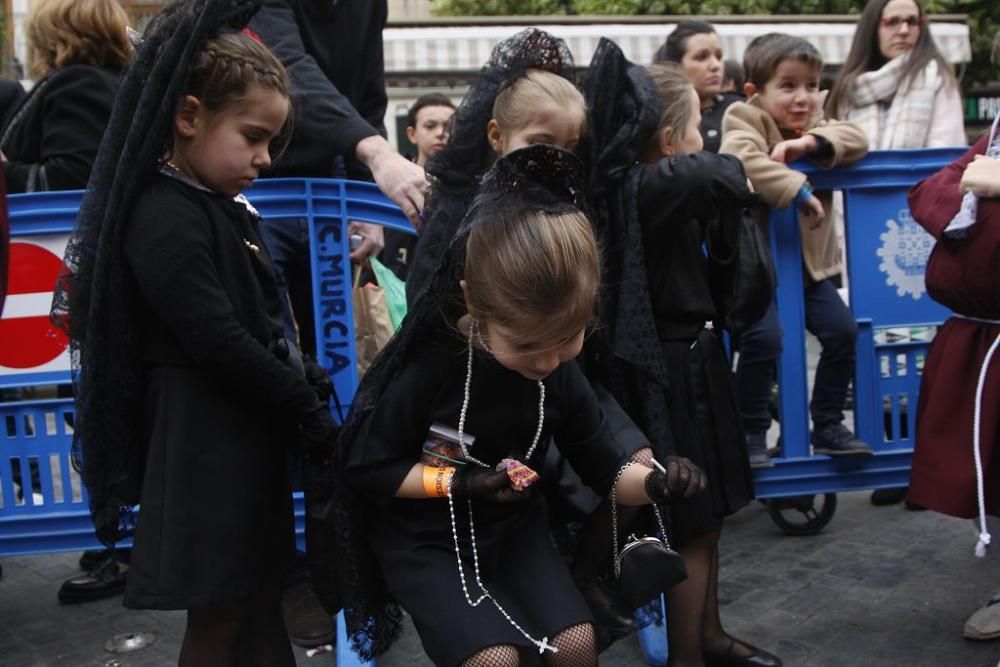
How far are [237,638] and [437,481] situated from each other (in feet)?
2.61

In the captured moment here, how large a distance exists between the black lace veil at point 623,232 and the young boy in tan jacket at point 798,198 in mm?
731

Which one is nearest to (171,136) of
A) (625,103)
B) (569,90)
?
(569,90)

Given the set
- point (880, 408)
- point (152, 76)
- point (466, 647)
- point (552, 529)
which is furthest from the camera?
point (880, 408)

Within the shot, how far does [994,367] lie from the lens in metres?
3.07

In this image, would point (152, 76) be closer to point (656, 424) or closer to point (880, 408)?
point (656, 424)

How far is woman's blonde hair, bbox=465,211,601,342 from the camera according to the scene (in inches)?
79.4

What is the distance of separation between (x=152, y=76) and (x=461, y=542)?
44.4 inches

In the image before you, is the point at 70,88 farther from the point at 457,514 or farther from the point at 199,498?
the point at 457,514

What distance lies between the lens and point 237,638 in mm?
2582

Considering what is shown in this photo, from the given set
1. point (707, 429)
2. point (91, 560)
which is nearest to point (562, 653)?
point (707, 429)

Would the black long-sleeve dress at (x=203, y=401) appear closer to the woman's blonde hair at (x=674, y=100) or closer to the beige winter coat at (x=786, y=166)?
the woman's blonde hair at (x=674, y=100)

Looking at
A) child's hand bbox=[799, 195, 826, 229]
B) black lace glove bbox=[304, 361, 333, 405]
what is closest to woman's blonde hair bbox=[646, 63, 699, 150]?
child's hand bbox=[799, 195, 826, 229]

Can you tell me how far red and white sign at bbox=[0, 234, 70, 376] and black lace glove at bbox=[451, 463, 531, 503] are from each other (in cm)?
172

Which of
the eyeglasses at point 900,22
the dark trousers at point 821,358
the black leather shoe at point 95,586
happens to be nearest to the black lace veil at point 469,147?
the dark trousers at point 821,358
